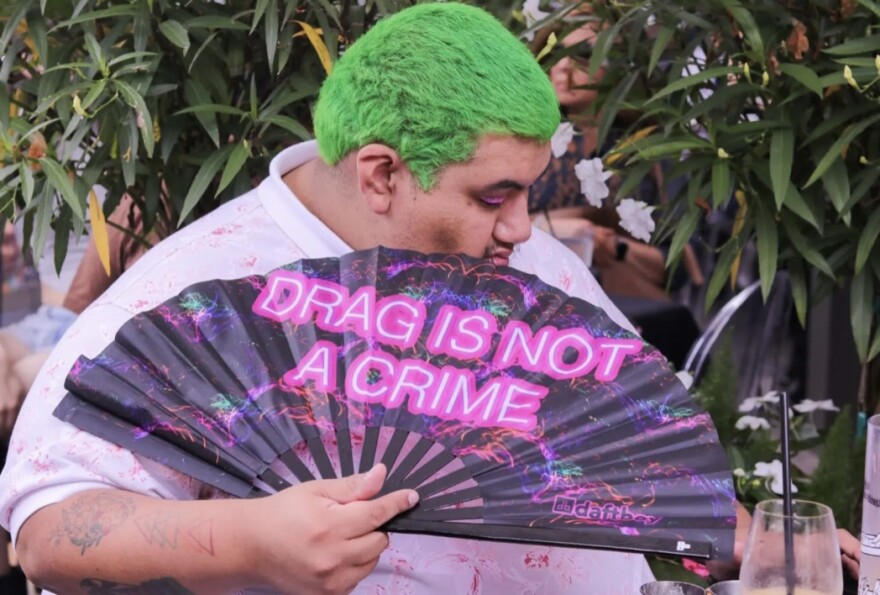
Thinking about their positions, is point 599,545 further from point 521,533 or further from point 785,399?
point 785,399

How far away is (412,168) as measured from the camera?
1.70 meters

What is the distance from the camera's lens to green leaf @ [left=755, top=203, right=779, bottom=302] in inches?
91.8

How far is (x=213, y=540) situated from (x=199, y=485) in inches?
7.8

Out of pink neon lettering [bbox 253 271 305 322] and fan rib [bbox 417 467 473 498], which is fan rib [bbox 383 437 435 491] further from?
pink neon lettering [bbox 253 271 305 322]

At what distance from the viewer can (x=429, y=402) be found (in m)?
1.55

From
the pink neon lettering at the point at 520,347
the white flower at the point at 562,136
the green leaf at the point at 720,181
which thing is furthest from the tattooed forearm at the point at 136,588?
the white flower at the point at 562,136

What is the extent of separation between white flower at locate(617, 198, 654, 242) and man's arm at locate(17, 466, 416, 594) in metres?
1.38

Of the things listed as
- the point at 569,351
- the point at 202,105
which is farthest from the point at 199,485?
the point at 202,105

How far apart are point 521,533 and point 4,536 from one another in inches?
80.1

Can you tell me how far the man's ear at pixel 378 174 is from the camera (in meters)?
1.71

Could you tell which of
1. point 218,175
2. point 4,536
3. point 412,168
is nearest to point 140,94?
point 218,175

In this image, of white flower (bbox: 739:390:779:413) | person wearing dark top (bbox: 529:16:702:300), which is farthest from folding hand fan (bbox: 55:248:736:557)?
person wearing dark top (bbox: 529:16:702:300)

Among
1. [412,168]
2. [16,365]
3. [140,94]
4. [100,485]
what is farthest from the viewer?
[16,365]

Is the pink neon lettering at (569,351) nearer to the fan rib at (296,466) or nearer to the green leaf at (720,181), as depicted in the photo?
the fan rib at (296,466)
